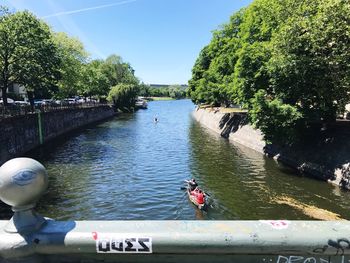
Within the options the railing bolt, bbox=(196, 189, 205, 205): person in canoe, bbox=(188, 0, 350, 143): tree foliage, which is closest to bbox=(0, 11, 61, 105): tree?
bbox=(188, 0, 350, 143): tree foliage

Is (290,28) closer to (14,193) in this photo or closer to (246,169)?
(246,169)

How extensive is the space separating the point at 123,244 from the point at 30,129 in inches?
1495

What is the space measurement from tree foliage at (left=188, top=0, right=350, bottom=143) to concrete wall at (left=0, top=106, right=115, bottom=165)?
22052 millimetres

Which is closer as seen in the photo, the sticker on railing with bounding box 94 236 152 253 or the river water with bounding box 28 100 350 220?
the sticker on railing with bounding box 94 236 152 253

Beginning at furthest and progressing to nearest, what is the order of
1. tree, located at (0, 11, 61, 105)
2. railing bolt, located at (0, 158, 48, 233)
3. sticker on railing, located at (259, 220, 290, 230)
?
tree, located at (0, 11, 61, 105) → sticker on railing, located at (259, 220, 290, 230) → railing bolt, located at (0, 158, 48, 233)

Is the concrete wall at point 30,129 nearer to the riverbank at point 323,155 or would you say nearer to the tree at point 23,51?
the tree at point 23,51

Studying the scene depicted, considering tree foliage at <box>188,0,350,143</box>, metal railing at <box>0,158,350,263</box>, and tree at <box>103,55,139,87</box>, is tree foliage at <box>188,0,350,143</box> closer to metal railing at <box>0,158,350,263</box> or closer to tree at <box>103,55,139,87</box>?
metal railing at <box>0,158,350,263</box>

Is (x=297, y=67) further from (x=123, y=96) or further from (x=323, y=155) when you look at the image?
(x=123, y=96)

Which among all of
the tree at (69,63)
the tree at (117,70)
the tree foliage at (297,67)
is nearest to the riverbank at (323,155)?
the tree foliage at (297,67)

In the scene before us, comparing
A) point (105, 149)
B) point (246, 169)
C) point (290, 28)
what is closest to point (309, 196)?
point (246, 169)

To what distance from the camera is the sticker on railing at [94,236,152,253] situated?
14.0 feet

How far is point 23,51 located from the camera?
3769cm

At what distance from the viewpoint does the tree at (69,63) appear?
192ft

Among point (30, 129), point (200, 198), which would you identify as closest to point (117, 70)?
point (30, 129)
